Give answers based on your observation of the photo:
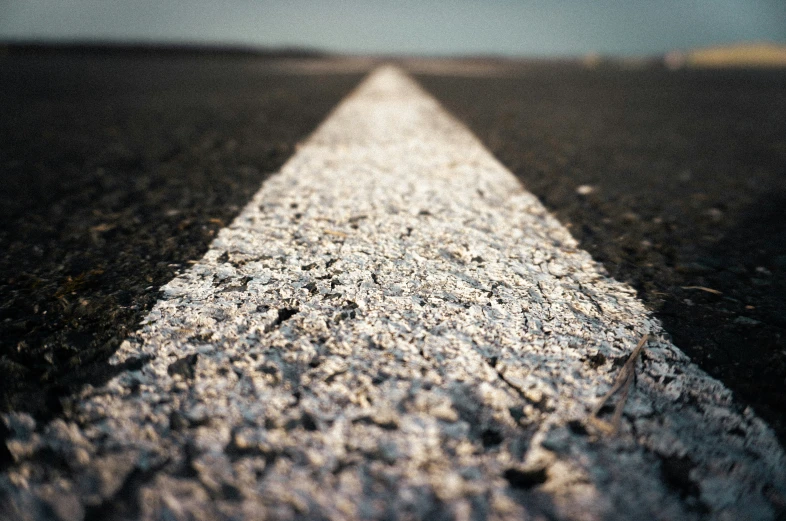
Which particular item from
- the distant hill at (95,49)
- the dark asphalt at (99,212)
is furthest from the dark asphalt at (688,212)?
the distant hill at (95,49)

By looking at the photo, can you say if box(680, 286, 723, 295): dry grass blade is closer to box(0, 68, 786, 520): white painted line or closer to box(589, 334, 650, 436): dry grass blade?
box(0, 68, 786, 520): white painted line

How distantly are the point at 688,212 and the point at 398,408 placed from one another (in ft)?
4.74

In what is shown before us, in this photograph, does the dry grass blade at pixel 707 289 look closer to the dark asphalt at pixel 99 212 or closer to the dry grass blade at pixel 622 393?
the dry grass blade at pixel 622 393

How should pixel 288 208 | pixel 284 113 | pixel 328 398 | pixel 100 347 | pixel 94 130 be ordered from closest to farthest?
pixel 328 398, pixel 100 347, pixel 288 208, pixel 94 130, pixel 284 113

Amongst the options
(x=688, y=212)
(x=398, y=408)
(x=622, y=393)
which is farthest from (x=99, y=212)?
(x=688, y=212)

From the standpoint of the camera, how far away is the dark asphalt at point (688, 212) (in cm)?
92

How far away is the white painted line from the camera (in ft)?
1.99

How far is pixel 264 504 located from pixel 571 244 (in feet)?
3.51

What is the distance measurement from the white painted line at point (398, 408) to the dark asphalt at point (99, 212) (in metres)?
0.09

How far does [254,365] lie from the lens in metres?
0.81

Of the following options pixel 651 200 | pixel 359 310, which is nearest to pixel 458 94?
pixel 651 200

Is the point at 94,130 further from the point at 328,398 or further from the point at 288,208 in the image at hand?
the point at 328,398

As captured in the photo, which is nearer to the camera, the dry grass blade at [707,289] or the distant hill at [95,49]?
the dry grass blade at [707,289]

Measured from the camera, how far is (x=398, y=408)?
731mm
